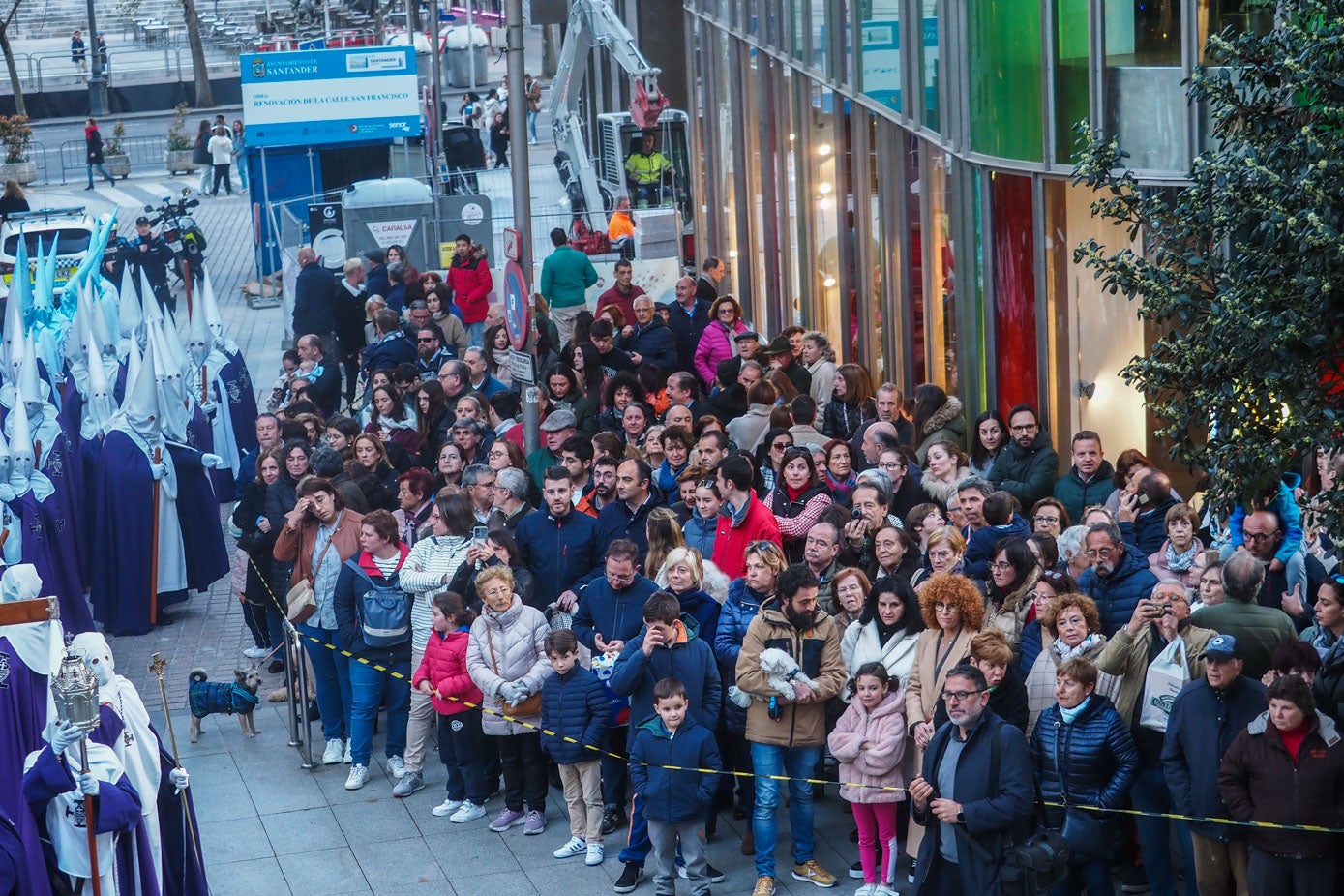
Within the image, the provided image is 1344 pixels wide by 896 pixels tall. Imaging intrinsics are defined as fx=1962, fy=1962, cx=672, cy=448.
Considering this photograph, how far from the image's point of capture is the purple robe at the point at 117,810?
8617 mm

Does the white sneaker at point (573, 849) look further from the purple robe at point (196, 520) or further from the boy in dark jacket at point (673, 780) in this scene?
the purple robe at point (196, 520)

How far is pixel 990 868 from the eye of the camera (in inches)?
349

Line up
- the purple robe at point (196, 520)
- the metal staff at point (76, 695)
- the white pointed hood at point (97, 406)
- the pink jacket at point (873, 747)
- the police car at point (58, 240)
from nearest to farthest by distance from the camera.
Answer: the metal staff at point (76, 695) < the pink jacket at point (873, 747) < the white pointed hood at point (97, 406) < the purple robe at point (196, 520) < the police car at point (58, 240)

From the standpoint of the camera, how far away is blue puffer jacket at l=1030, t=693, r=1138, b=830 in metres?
9.18

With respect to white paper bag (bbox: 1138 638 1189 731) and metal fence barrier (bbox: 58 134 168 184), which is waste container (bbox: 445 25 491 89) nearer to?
metal fence barrier (bbox: 58 134 168 184)

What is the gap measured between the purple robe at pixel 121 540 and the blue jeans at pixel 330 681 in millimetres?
3821

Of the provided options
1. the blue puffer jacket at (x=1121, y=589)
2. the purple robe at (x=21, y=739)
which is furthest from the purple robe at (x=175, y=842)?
the blue puffer jacket at (x=1121, y=589)

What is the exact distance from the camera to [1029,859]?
862 centimetres

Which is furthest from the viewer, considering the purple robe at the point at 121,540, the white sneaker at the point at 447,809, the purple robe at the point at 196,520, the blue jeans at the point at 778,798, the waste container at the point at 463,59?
the waste container at the point at 463,59

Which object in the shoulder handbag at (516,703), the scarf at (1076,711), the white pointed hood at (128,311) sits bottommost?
the shoulder handbag at (516,703)

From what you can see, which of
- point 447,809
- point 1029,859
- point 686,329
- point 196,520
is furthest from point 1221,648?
point 686,329

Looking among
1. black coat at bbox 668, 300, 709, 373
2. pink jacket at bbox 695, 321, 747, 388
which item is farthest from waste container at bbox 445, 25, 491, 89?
pink jacket at bbox 695, 321, 747, 388

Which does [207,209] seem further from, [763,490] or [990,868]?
[990,868]

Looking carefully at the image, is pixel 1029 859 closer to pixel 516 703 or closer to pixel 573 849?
pixel 573 849
